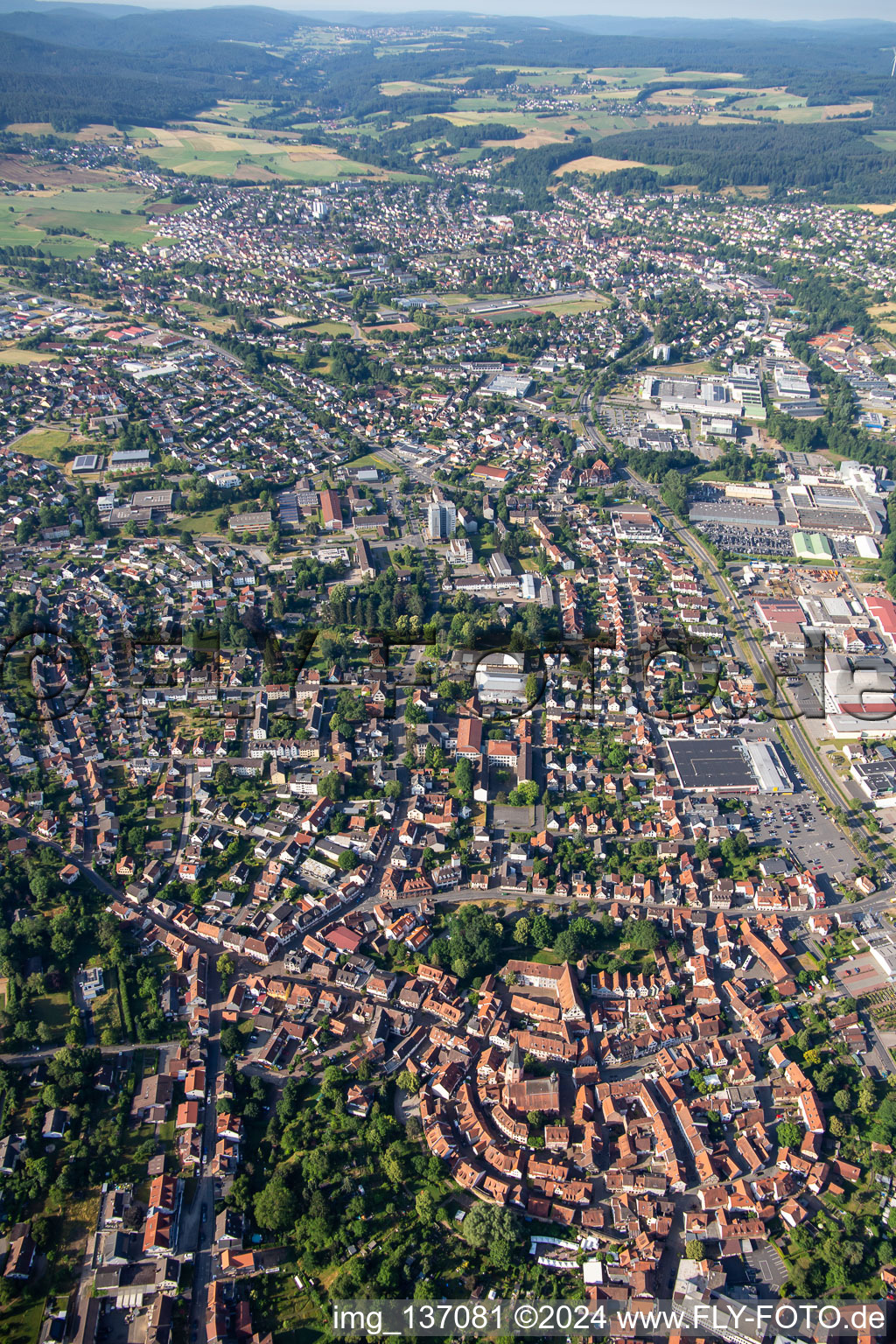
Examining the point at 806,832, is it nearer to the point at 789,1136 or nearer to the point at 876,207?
the point at 789,1136

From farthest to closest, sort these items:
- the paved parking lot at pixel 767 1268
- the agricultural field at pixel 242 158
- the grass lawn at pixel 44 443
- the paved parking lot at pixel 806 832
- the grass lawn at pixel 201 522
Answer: the agricultural field at pixel 242 158
the grass lawn at pixel 44 443
the grass lawn at pixel 201 522
the paved parking lot at pixel 806 832
the paved parking lot at pixel 767 1268

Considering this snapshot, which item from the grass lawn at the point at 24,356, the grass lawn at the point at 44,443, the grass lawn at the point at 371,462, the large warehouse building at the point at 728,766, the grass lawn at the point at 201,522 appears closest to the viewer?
the large warehouse building at the point at 728,766

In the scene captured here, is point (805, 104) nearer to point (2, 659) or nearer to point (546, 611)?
point (546, 611)

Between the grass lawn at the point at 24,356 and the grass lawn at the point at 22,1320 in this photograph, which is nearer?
the grass lawn at the point at 22,1320

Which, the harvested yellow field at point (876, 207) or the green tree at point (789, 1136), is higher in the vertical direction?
the harvested yellow field at point (876, 207)

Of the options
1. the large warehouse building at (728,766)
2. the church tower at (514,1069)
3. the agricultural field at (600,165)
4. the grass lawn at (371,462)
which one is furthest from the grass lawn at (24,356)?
the agricultural field at (600,165)

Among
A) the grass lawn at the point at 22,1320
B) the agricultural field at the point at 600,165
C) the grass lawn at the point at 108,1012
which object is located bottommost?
the grass lawn at the point at 22,1320

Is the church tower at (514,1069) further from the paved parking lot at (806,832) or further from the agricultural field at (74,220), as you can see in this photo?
the agricultural field at (74,220)
